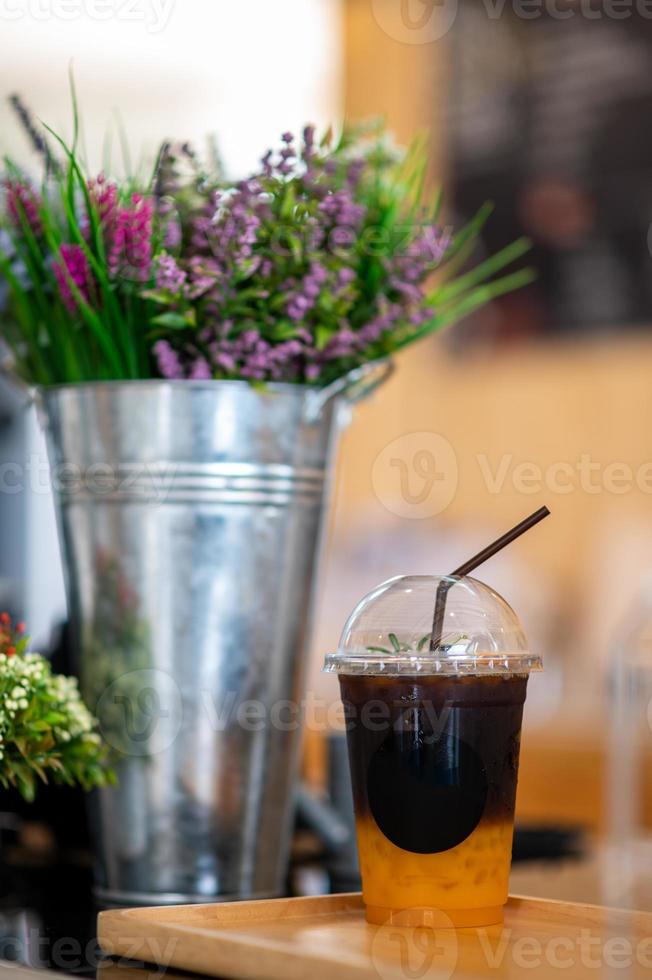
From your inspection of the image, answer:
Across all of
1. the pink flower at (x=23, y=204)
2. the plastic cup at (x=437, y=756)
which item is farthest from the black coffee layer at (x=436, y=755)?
the pink flower at (x=23, y=204)

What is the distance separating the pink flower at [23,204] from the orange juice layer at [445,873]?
47 cm

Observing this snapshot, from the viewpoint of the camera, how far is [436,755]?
58 cm

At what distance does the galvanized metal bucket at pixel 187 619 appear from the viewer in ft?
2.60

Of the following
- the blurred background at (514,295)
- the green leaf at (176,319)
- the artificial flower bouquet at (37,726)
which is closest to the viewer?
the artificial flower bouquet at (37,726)

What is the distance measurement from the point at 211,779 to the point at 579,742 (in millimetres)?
1974

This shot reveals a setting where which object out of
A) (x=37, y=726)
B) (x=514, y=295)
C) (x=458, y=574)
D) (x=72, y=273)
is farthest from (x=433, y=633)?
(x=514, y=295)

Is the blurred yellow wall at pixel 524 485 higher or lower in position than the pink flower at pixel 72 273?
lower

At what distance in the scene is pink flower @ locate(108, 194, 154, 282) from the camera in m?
0.76

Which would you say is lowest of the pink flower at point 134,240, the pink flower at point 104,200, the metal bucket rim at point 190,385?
the metal bucket rim at point 190,385

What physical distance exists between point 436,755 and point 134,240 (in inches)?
14.7

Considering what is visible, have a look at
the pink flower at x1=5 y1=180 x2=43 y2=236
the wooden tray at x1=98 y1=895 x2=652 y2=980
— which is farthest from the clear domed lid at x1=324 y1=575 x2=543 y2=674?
the pink flower at x1=5 y1=180 x2=43 y2=236

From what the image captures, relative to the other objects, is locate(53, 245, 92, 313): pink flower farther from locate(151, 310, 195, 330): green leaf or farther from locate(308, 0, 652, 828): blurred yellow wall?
locate(308, 0, 652, 828): blurred yellow wall

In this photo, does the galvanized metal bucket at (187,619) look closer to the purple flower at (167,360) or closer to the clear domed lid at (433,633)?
the purple flower at (167,360)

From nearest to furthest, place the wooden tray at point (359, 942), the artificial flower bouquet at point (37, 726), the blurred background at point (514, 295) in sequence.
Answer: the wooden tray at point (359, 942), the artificial flower bouquet at point (37, 726), the blurred background at point (514, 295)
